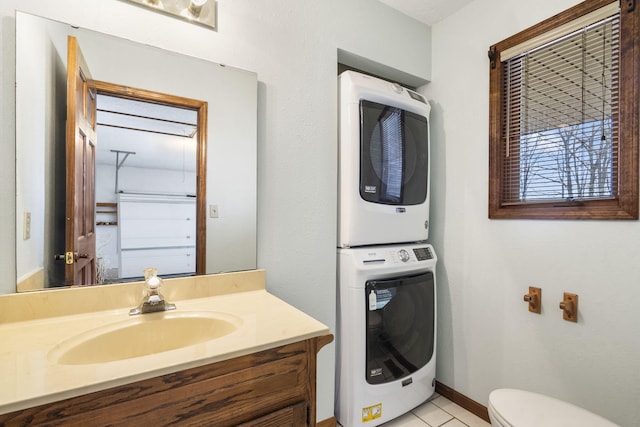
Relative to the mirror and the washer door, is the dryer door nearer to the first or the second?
the washer door

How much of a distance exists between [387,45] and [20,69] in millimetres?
1759

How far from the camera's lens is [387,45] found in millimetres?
1876

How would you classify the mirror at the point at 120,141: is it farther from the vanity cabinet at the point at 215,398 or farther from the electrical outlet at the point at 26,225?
the vanity cabinet at the point at 215,398

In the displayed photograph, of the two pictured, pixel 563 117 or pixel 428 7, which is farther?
pixel 428 7

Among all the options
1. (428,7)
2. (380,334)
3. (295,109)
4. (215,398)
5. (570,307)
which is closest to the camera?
(215,398)

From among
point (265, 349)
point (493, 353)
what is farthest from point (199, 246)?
point (493, 353)

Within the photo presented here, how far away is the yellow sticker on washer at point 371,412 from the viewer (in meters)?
1.60

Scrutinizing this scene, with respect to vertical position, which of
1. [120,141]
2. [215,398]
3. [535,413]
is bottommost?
[535,413]

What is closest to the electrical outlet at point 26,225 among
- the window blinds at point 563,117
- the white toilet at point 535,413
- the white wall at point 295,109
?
the white wall at point 295,109

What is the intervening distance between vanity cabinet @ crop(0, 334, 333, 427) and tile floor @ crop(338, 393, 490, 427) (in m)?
1.14

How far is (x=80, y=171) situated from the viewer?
1.08 meters

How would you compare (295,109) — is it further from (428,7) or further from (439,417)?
(439,417)

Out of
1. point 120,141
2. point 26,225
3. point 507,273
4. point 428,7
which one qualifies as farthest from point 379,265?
point 428,7

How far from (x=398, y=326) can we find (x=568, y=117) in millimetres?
1389
